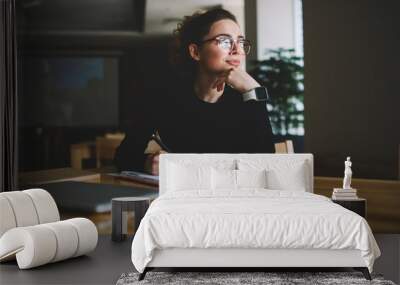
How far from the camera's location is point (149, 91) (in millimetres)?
7742

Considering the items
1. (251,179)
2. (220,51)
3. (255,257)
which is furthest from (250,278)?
(220,51)

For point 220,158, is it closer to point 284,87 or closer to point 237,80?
point 237,80

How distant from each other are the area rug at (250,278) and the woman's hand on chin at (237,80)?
3096 millimetres

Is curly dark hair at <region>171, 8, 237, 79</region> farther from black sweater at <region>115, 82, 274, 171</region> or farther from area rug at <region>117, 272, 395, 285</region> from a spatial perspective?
area rug at <region>117, 272, 395, 285</region>

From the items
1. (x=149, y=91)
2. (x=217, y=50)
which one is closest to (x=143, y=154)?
(x=149, y=91)

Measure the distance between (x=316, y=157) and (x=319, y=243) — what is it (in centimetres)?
287

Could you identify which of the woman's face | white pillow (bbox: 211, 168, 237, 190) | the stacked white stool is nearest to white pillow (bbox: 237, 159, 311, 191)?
white pillow (bbox: 211, 168, 237, 190)

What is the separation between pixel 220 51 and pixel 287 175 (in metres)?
1.81

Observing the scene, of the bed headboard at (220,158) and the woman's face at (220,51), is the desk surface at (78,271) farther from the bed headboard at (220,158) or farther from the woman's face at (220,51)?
the woman's face at (220,51)

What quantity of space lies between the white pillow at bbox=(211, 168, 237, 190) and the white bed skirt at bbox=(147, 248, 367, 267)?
1.77 meters

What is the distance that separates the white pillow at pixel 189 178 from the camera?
22.3 ft

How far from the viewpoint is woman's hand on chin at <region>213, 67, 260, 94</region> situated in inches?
302

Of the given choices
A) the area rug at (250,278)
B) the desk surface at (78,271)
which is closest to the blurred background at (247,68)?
the desk surface at (78,271)

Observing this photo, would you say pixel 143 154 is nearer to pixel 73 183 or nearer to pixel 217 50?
pixel 73 183
